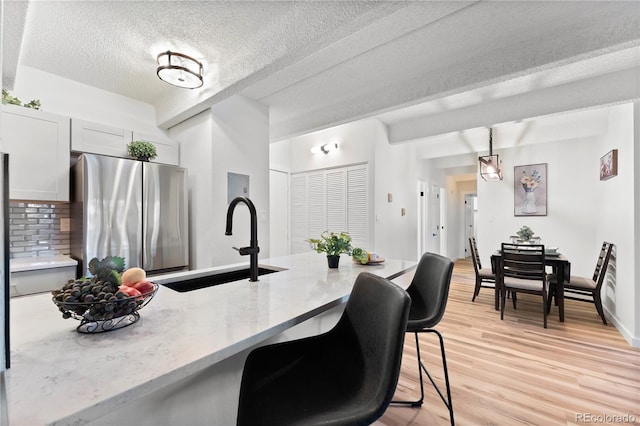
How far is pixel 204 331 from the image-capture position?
0.85 meters

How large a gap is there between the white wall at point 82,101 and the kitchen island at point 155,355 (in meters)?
2.49

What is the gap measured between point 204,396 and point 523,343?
2804 millimetres

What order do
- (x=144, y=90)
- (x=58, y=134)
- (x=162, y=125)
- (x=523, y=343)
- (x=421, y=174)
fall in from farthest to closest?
(x=421, y=174) → (x=162, y=125) → (x=144, y=90) → (x=523, y=343) → (x=58, y=134)

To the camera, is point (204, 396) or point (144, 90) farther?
point (144, 90)

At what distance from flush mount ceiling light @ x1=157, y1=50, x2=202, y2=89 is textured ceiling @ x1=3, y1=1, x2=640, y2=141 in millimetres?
70

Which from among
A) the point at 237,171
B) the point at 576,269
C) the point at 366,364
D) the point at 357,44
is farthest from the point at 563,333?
the point at 237,171

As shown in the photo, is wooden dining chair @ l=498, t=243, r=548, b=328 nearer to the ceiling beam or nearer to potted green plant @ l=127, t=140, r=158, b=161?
the ceiling beam

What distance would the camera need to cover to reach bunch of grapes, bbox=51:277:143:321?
2.58 feet

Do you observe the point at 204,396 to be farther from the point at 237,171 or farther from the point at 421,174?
the point at 421,174

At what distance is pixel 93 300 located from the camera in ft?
2.59

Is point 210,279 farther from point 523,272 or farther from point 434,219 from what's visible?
point 434,219

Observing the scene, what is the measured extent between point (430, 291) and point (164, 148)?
309 cm

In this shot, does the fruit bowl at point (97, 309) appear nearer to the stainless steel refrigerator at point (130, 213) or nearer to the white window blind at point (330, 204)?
the stainless steel refrigerator at point (130, 213)

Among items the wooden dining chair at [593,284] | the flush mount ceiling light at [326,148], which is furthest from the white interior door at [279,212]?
the wooden dining chair at [593,284]
